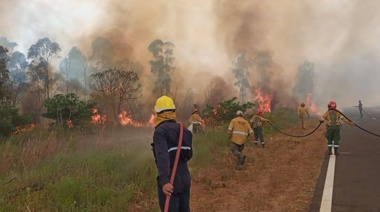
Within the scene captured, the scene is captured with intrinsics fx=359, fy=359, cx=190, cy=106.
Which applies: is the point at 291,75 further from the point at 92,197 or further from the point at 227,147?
the point at 92,197

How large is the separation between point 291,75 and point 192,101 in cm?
1662

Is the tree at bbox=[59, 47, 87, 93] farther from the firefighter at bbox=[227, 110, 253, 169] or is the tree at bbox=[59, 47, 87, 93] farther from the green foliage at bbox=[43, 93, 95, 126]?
the firefighter at bbox=[227, 110, 253, 169]

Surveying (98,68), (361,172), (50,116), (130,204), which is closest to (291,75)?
(98,68)

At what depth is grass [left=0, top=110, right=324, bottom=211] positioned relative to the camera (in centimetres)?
562

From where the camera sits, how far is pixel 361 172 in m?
8.41

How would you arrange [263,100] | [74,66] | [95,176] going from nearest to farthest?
[95,176] < [263,100] < [74,66]

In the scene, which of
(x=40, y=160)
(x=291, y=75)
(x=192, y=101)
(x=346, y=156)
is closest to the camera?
(x=40, y=160)

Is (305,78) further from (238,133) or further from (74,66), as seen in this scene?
(238,133)

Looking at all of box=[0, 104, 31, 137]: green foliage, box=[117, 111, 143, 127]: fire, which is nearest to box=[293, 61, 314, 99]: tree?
box=[117, 111, 143, 127]: fire

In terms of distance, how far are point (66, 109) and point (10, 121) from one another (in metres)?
2.66

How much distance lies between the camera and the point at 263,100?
143ft

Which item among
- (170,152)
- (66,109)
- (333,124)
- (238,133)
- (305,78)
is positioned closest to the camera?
(170,152)

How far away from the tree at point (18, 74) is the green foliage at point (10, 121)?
30.6 metres

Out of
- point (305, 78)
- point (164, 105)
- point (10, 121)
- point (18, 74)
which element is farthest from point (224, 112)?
point (305, 78)
